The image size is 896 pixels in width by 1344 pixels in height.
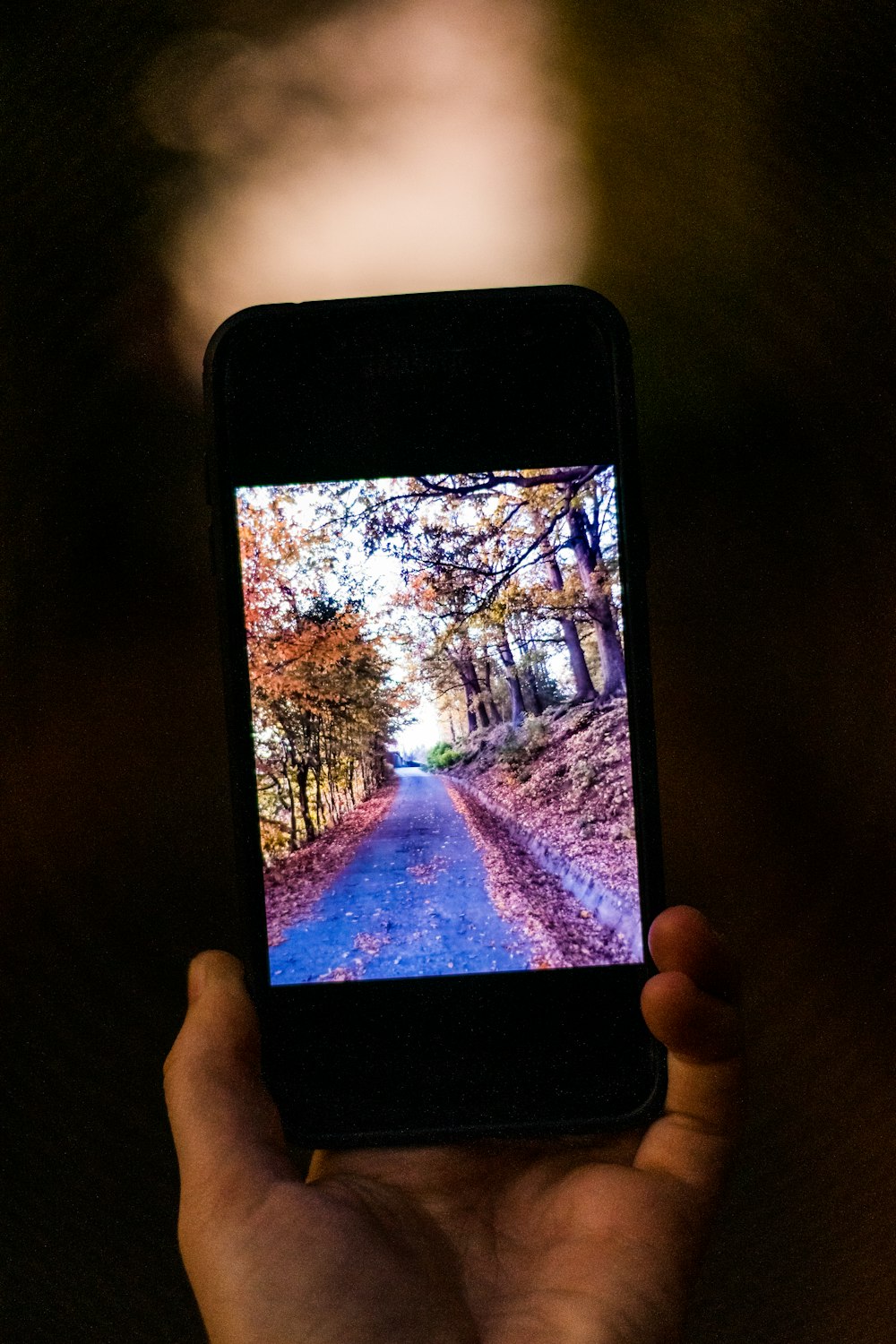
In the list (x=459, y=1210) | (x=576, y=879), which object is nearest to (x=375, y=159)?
(x=576, y=879)

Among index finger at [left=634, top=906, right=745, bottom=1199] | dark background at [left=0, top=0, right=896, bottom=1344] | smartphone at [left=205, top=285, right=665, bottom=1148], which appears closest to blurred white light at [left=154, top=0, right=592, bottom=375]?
dark background at [left=0, top=0, right=896, bottom=1344]

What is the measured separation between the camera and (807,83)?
0.41 meters

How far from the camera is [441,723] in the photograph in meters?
0.33

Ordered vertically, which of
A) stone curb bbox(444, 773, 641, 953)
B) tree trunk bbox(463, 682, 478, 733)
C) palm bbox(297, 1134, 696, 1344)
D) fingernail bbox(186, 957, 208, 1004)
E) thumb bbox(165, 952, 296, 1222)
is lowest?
palm bbox(297, 1134, 696, 1344)

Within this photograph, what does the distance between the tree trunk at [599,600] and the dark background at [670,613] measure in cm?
10

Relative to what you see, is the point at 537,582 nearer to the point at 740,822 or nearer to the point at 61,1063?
the point at 740,822

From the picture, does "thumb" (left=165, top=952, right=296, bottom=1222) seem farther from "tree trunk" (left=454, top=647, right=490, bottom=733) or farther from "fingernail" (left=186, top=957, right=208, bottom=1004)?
"tree trunk" (left=454, top=647, right=490, bottom=733)

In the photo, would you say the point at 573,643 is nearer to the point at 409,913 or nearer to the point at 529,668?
the point at 529,668

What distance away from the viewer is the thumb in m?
0.25

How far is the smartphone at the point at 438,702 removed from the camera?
31cm

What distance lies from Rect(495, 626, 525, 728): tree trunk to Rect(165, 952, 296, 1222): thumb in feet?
0.51

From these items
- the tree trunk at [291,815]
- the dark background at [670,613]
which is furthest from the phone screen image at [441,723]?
the dark background at [670,613]

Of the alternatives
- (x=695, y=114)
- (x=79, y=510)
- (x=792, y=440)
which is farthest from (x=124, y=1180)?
(x=695, y=114)

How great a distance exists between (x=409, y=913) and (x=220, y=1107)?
0.10 metres
